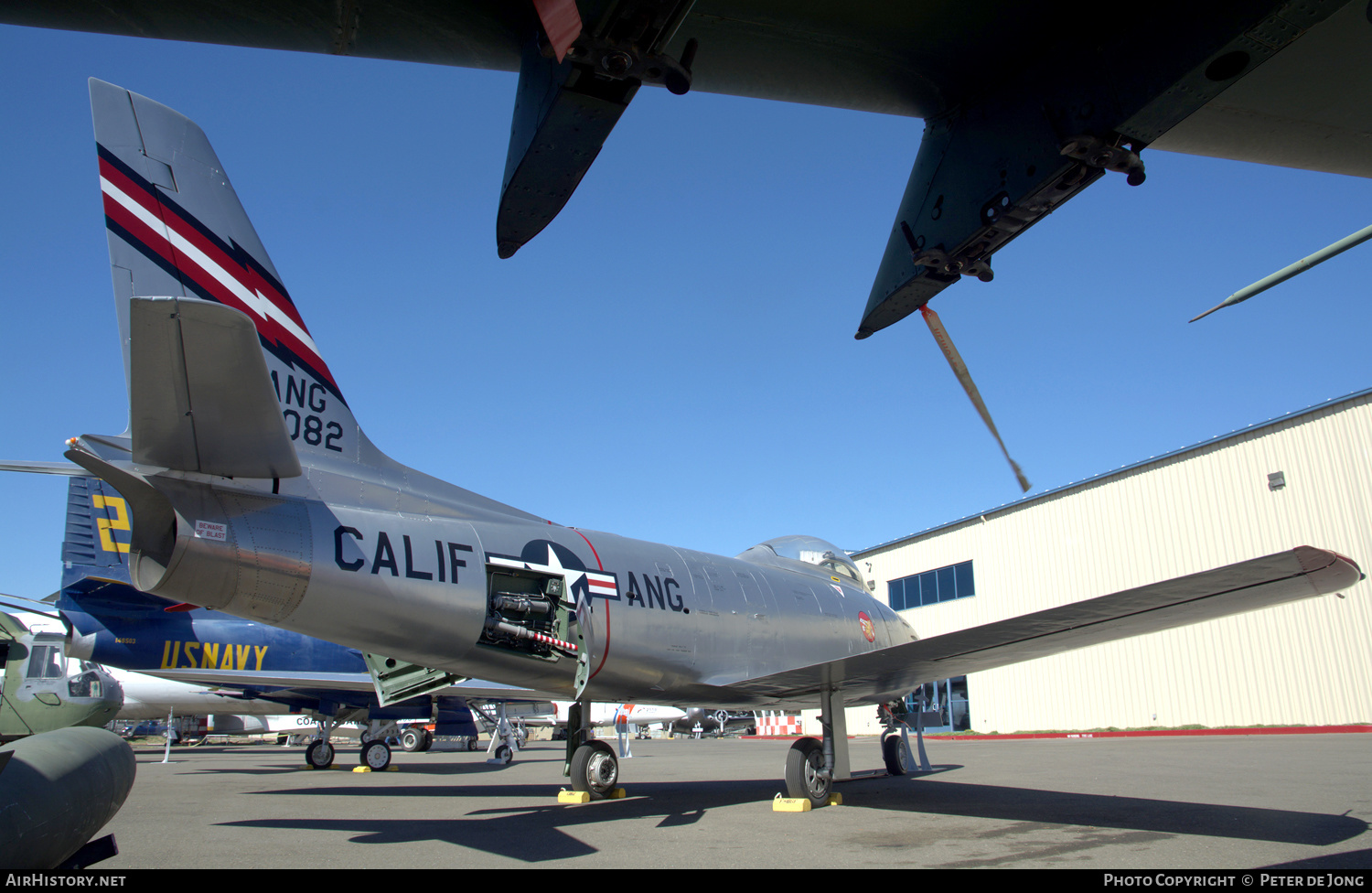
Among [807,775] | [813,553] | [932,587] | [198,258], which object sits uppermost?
[198,258]

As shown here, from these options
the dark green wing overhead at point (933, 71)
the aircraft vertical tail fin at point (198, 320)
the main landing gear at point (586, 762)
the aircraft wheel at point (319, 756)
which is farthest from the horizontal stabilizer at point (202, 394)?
the aircraft wheel at point (319, 756)

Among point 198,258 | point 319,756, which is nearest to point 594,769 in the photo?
point 198,258

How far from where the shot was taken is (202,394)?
4711 mm

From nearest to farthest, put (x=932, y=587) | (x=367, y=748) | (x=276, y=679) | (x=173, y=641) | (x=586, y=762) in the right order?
(x=586, y=762), (x=276, y=679), (x=173, y=641), (x=367, y=748), (x=932, y=587)

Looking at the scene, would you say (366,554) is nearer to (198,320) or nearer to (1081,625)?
(198,320)

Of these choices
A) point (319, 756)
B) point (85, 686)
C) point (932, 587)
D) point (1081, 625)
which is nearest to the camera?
point (1081, 625)

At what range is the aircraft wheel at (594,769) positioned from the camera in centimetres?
973

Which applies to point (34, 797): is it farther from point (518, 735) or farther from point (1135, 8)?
point (518, 735)

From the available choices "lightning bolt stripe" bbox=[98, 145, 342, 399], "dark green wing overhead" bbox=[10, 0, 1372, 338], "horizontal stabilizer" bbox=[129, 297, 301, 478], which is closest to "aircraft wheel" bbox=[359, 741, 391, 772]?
"lightning bolt stripe" bbox=[98, 145, 342, 399]

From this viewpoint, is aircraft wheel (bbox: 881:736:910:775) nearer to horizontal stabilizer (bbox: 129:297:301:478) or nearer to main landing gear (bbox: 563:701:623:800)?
main landing gear (bbox: 563:701:623:800)

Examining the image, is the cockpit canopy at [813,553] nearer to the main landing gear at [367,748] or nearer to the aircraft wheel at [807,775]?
the aircraft wheel at [807,775]

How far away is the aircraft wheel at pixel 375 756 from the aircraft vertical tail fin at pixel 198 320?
14092 millimetres

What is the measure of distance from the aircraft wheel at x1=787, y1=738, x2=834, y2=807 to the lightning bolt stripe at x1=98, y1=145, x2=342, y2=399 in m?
6.75

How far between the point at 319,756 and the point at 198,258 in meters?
17.3
